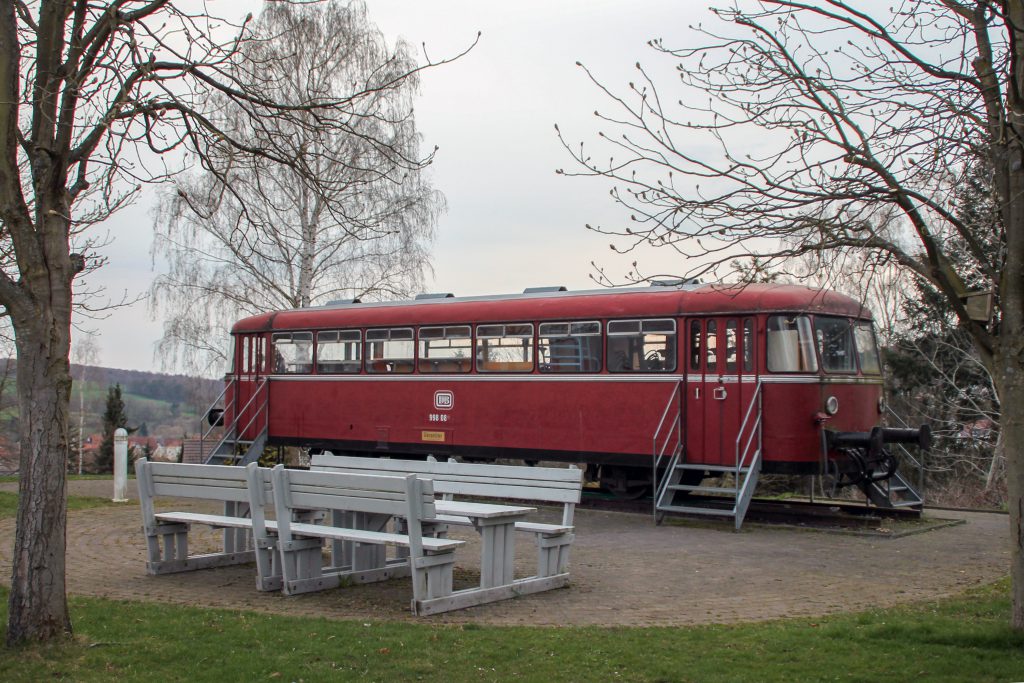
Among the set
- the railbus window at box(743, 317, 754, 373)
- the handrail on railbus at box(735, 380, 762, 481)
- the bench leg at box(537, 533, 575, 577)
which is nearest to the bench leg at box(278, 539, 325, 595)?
the bench leg at box(537, 533, 575, 577)

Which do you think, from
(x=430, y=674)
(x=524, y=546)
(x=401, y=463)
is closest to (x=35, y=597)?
(x=430, y=674)

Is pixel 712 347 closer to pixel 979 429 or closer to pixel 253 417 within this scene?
pixel 253 417

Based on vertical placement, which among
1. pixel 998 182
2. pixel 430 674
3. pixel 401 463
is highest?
pixel 998 182

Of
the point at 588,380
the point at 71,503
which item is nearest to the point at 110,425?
the point at 71,503

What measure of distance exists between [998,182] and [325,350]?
48.1ft

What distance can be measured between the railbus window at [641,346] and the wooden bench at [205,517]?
696 cm

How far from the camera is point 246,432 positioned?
2095 cm

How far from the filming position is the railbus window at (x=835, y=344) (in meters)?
14.6

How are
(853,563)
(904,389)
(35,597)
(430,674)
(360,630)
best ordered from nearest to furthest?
(430,674) < (35,597) < (360,630) < (853,563) < (904,389)

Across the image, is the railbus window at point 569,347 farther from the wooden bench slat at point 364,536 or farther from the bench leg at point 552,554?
the wooden bench slat at point 364,536

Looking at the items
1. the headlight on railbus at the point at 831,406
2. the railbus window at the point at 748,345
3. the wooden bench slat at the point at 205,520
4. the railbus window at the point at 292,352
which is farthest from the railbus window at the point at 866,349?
the railbus window at the point at 292,352

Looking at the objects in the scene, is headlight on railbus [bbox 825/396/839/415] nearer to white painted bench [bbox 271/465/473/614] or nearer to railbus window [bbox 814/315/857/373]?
railbus window [bbox 814/315/857/373]

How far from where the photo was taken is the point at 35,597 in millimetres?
6738

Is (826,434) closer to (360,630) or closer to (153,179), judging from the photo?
(360,630)
